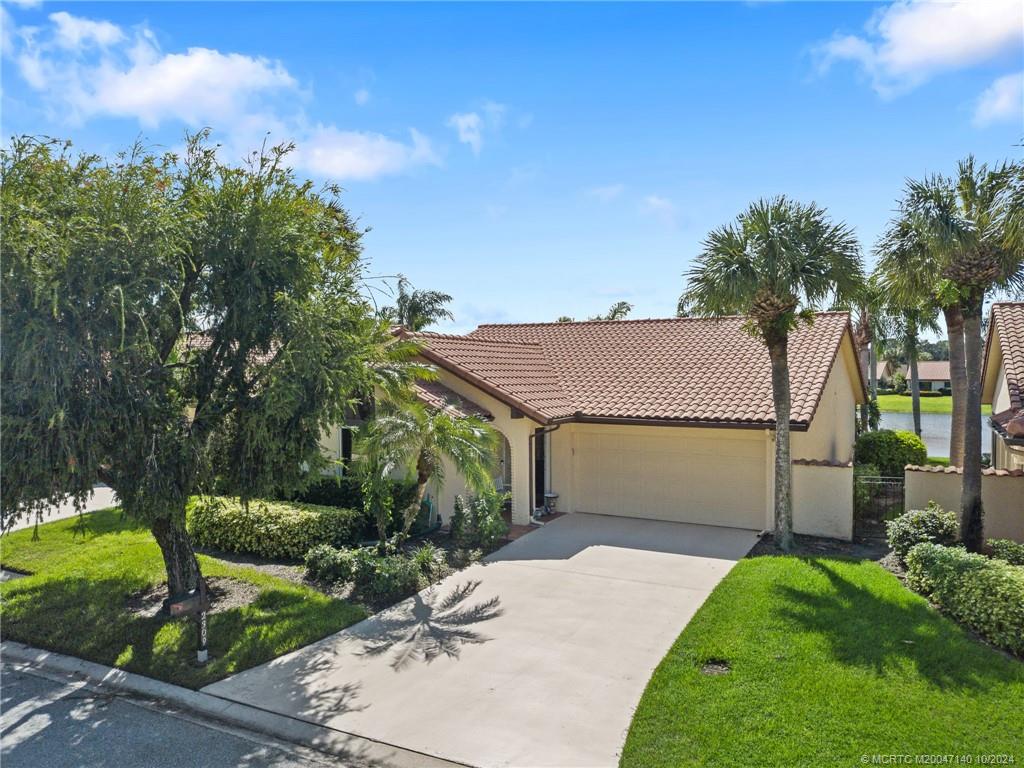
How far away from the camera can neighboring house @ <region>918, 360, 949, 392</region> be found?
82688mm

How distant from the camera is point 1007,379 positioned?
575 inches

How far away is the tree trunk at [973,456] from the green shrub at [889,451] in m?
10.8

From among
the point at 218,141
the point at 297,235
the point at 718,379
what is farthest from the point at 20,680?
the point at 718,379

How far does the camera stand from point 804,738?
640 centimetres

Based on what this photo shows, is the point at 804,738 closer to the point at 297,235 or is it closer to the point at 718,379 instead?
the point at 297,235

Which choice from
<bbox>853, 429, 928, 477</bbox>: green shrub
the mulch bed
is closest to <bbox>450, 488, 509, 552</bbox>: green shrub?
the mulch bed

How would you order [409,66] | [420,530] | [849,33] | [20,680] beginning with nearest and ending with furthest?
1. [20,680]
2. [849,33]
3. [409,66]
4. [420,530]

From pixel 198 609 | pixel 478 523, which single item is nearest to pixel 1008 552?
pixel 478 523

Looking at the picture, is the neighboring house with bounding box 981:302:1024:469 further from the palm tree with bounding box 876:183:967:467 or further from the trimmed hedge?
the trimmed hedge

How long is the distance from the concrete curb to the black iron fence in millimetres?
12665

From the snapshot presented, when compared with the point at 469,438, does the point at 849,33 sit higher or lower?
A: higher

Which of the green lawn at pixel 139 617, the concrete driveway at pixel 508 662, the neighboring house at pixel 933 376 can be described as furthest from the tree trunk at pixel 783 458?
the neighboring house at pixel 933 376

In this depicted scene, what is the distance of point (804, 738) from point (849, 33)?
1015 centimetres

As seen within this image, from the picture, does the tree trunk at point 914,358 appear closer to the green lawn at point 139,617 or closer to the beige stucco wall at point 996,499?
the beige stucco wall at point 996,499
